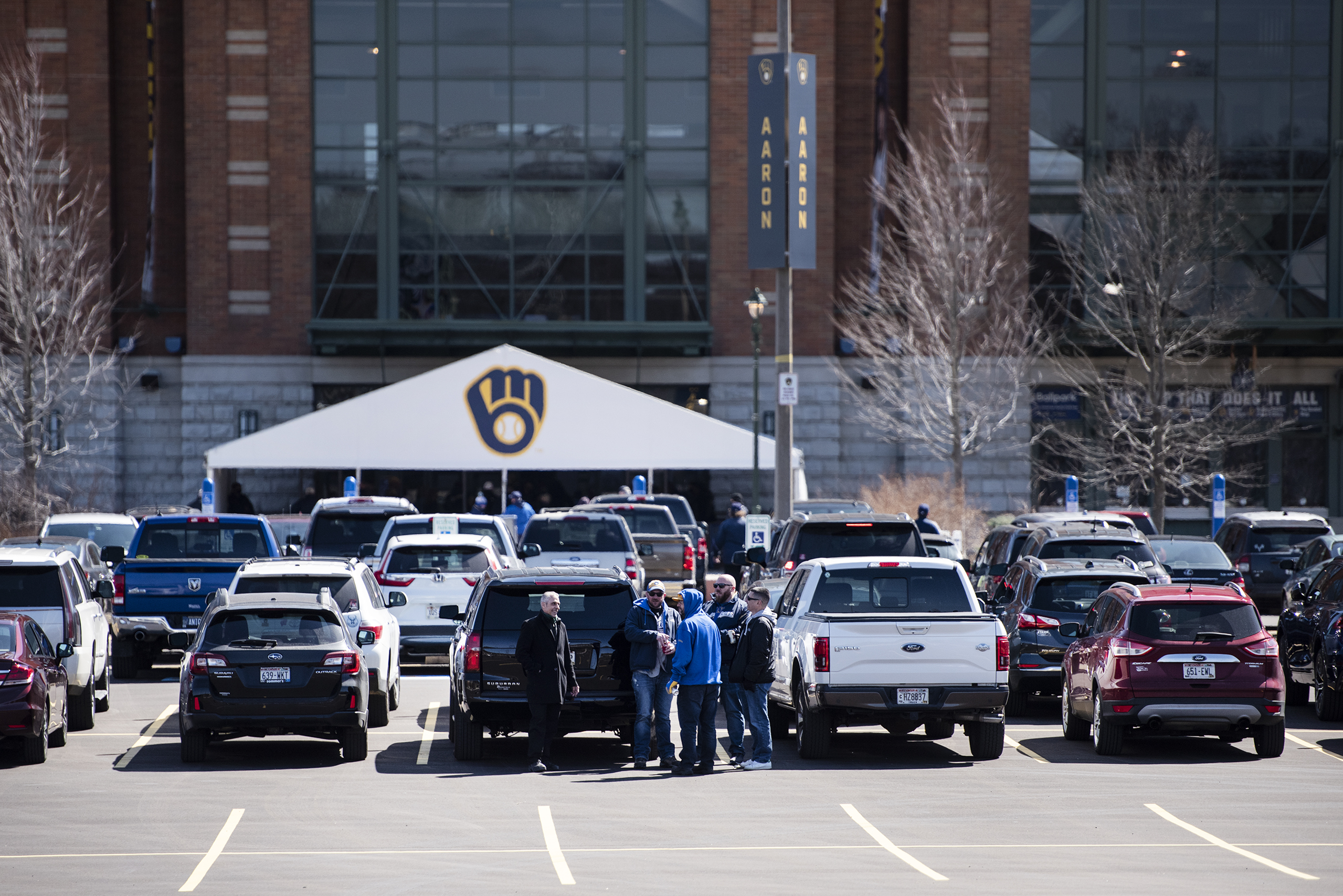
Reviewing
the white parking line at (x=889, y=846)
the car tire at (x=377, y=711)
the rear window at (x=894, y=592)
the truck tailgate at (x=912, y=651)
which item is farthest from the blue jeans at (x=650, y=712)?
the car tire at (x=377, y=711)

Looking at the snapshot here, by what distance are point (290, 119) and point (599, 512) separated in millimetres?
20118

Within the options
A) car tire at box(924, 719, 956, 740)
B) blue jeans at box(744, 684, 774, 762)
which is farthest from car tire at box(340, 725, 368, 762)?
car tire at box(924, 719, 956, 740)

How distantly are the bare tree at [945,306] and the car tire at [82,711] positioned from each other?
24.9m

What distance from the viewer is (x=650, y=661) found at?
1390cm

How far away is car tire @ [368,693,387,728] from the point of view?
16.7 m

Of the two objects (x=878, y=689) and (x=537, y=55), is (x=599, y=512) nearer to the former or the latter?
(x=878, y=689)

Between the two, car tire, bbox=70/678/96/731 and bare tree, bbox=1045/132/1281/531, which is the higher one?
bare tree, bbox=1045/132/1281/531

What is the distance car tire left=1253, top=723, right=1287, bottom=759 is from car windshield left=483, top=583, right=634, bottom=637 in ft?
18.8

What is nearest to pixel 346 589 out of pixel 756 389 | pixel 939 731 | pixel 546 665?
pixel 546 665

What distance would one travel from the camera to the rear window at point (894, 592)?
14.9m

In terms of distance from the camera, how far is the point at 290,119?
134ft

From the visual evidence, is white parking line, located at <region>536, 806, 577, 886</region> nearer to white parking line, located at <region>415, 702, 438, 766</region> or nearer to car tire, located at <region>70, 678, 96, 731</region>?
white parking line, located at <region>415, 702, 438, 766</region>

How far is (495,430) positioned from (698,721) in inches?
783

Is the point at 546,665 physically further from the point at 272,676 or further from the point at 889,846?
the point at 889,846
